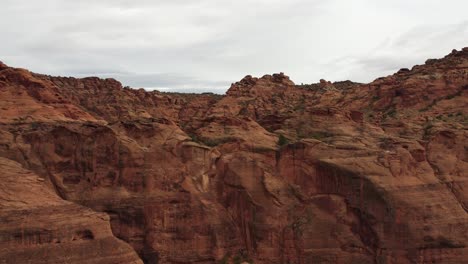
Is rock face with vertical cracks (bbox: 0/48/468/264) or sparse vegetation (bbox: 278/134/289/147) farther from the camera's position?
sparse vegetation (bbox: 278/134/289/147)

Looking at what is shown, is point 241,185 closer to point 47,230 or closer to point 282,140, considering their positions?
point 282,140

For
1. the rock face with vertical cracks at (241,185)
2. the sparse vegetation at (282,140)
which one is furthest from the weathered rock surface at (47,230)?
the sparse vegetation at (282,140)

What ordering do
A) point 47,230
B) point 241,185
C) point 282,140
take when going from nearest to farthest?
point 47,230 < point 241,185 < point 282,140

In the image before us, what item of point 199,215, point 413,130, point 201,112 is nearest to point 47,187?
point 199,215

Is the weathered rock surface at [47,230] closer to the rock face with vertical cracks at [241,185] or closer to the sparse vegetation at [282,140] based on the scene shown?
the rock face with vertical cracks at [241,185]

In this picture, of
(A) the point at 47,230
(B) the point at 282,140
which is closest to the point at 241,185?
(B) the point at 282,140

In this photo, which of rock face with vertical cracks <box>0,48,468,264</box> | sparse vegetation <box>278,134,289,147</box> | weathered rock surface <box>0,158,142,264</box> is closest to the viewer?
weathered rock surface <box>0,158,142,264</box>

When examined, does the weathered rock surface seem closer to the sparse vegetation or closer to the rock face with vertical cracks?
the rock face with vertical cracks

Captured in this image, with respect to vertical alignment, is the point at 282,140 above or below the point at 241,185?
above

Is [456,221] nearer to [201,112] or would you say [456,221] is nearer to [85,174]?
[85,174]

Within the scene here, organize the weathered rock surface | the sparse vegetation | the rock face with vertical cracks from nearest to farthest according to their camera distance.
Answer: the weathered rock surface
the rock face with vertical cracks
the sparse vegetation

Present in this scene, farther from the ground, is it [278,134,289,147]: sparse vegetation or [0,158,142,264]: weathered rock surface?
[278,134,289,147]: sparse vegetation

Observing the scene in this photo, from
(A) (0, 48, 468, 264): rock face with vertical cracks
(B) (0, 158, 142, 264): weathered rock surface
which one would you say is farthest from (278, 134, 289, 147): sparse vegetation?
(B) (0, 158, 142, 264): weathered rock surface

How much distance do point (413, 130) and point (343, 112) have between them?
232 inches
